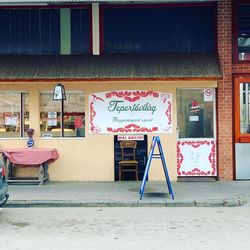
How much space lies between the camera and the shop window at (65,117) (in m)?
13.6

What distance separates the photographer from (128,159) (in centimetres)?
1345

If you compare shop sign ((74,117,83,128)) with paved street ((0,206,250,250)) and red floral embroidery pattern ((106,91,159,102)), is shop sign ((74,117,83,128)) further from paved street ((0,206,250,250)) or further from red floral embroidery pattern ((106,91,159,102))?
paved street ((0,206,250,250))

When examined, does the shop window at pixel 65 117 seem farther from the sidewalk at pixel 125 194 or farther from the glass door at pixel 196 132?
the glass door at pixel 196 132

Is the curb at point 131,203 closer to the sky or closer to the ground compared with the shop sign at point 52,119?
closer to the ground

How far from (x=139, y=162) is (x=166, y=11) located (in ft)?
13.3

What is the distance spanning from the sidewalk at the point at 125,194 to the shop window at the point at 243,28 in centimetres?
331

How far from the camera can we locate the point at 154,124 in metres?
13.5

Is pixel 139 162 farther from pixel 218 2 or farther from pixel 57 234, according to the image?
pixel 57 234

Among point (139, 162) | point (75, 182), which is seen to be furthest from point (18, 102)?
point (139, 162)

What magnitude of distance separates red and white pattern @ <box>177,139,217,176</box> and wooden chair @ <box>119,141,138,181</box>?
Result: 3.79ft

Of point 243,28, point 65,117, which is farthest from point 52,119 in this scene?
point 243,28

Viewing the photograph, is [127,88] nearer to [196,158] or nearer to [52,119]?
[52,119]

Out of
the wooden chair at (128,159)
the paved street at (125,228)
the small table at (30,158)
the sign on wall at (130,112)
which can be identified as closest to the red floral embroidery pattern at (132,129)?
the sign on wall at (130,112)

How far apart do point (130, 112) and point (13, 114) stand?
3.10 meters
